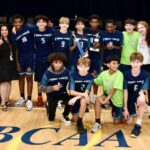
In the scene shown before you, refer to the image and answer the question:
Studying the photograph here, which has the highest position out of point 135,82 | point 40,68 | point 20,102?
point 40,68

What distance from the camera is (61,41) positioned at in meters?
5.83

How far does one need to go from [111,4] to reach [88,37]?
275 inches

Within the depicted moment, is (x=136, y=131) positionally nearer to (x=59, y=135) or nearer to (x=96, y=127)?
(x=96, y=127)

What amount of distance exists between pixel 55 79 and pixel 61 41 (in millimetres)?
948

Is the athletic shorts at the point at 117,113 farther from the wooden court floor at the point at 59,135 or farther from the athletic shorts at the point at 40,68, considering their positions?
the athletic shorts at the point at 40,68

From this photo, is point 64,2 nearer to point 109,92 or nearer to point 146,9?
point 146,9

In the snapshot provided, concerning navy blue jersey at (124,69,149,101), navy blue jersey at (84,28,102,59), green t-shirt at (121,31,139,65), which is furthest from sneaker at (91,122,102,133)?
navy blue jersey at (84,28,102,59)

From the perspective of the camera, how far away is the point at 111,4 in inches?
498

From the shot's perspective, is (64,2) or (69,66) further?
(64,2)

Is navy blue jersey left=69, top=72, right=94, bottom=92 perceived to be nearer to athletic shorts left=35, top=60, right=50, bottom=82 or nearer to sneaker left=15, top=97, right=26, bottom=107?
athletic shorts left=35, top=60, right=50, bottom=82

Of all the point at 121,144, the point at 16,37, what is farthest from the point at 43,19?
the point at 121,144

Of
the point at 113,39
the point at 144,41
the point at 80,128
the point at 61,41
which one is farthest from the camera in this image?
the point at 113,39

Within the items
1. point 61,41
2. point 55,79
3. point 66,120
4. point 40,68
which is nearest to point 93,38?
point 61,41

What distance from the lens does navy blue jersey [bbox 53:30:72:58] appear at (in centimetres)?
582
